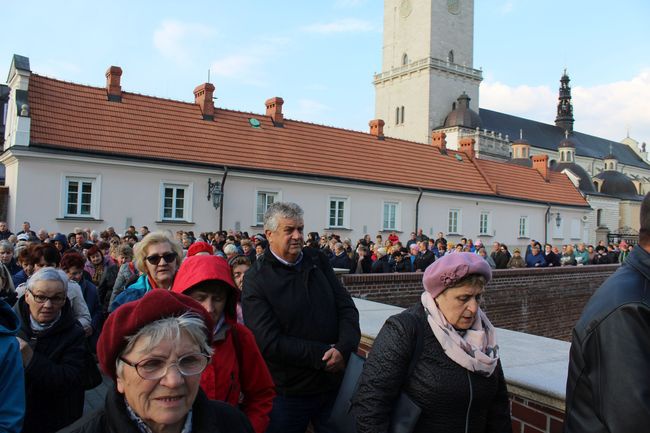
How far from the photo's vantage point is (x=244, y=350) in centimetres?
282

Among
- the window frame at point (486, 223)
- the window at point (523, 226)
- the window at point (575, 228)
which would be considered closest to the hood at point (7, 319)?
the window frame at point (486, 223)

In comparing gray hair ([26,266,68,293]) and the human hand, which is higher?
gray hair ([26,266,68,293])

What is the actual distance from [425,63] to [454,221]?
41.1m

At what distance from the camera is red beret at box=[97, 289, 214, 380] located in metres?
1.85

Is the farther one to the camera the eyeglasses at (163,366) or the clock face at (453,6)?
the clock face at (453,6)

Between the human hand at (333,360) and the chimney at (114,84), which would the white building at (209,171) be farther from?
the human hand at (333,360)

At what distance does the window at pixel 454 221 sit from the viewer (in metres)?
28.1

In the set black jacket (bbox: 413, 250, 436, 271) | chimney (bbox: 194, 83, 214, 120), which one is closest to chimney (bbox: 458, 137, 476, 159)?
chimney (bbox: 194, 83, 214, 120)

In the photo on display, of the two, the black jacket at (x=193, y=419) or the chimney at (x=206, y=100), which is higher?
the chimney at (x=206, y=100)

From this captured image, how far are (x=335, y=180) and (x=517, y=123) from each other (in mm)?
67167

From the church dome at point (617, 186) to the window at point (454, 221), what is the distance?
48082mm

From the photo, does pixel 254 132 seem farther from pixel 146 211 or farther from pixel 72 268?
pixel 72 268

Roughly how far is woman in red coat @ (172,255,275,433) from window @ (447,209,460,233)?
85.2 ft

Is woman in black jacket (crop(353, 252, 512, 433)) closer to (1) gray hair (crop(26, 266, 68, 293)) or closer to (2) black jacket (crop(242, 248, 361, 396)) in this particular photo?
(2) black jacket (crop(242, 248, 361, 396))
